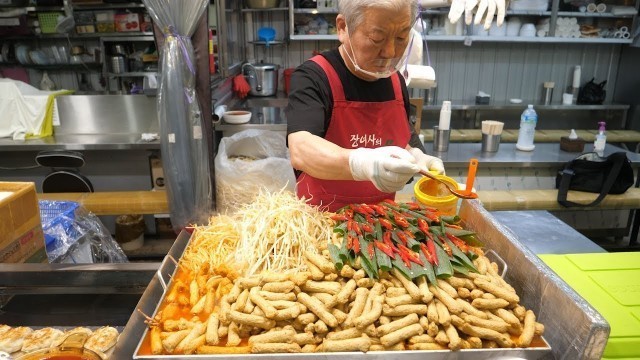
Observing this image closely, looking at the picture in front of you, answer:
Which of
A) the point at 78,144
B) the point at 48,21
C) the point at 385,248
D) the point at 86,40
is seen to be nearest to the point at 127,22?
the point at 86,40

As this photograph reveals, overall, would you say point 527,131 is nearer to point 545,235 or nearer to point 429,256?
point 545,235

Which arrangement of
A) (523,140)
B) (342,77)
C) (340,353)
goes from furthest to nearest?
(523,140)
(342,77)
(340,353)

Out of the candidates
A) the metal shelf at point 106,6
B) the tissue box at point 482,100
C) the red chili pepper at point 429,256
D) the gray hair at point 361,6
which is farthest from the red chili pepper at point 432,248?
the metal shelf at point 106,6

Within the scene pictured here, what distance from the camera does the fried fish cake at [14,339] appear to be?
57.3 inches

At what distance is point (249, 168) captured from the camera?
3.64m

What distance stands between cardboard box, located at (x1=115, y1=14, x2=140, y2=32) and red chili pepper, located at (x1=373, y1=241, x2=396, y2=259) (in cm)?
621

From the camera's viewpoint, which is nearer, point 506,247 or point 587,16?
point 506,247

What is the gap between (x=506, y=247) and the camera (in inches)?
64.3

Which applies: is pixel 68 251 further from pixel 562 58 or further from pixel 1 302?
pixel 562 58

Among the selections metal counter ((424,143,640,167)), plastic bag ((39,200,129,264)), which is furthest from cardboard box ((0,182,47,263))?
metal counter ((424,143,640,167))

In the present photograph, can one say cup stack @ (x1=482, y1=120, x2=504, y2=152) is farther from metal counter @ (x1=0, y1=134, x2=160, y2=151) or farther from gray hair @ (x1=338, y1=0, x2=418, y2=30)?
metal counter @ (x1=0, y1=134, x2=160, y2=151)

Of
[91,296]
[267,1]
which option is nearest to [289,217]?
[91,296]

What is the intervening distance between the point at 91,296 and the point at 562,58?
7.52 m

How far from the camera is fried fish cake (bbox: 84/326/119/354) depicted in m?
1.42
